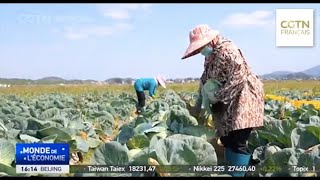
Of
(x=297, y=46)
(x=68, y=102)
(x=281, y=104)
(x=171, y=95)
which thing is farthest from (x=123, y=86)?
(x=68, y=102)

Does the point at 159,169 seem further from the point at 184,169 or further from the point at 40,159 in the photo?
the point at 40,159

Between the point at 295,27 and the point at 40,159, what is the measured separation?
2171 mm

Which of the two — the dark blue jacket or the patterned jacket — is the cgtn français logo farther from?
the dark blue jacket

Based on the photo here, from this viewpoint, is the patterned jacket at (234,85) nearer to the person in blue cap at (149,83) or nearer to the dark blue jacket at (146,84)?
the person in blue cap at (149,83)

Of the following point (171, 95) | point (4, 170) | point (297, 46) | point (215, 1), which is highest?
point (215, 1)

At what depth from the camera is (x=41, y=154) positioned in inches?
167

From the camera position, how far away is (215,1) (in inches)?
166

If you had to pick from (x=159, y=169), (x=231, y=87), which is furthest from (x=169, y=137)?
(x=231, y=87)

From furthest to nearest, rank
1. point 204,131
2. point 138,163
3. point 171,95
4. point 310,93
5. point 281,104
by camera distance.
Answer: point 281,104, point 171,95, point 310,93, point 204,131, point 138,163

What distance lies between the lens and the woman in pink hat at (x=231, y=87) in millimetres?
4223

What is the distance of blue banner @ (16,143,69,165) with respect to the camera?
4230 mm

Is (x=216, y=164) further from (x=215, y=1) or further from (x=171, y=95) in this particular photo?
(x=171, y=95)

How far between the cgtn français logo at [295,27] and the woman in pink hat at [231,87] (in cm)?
37

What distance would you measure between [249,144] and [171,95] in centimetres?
143
